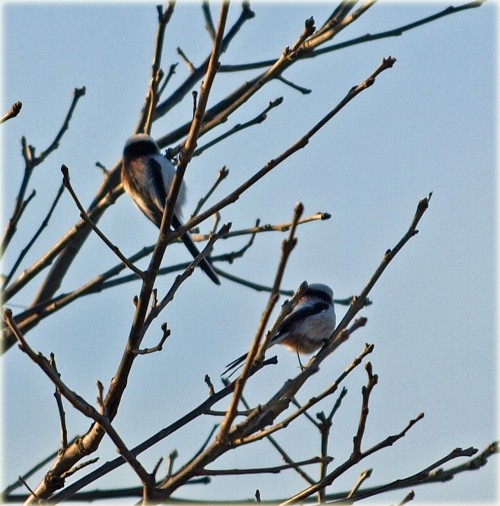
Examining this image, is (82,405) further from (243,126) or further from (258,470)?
(243,126)

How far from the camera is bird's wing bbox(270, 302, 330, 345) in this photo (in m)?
5.66

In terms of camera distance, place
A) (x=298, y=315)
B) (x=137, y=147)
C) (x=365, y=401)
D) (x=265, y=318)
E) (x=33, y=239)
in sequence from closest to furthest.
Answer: (x=265, y=318), (x=365, y=401), (x=33, y=239), (x=137, y=147), (x=298, y=315)

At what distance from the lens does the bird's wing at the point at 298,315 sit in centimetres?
566

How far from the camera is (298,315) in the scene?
5742 millimetres

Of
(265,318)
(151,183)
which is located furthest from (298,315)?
(265,318)

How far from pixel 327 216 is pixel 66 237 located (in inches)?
67.8

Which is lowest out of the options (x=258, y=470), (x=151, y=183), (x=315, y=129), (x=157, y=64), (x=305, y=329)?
(x=258, y=470)

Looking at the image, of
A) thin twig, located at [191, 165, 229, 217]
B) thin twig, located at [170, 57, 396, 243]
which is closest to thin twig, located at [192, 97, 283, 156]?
thin twig, located at [191, 165, 229, 217]

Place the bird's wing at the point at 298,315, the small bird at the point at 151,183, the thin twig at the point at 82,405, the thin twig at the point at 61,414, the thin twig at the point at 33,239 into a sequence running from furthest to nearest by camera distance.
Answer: the small bird at the point at 151,183, the bird's wing at the point at 298,315, the thin twig at the point at 33,239, the thin twig at the point at 61,414, the thin twig at the point at 82,405

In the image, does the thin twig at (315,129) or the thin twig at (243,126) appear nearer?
the thin twig at (315,129)

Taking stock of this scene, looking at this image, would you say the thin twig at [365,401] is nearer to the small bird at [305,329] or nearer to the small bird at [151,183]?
the small bird at [305,329]

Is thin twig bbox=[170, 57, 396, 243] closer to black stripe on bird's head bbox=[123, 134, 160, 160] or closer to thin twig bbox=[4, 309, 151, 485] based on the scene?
thin twig bbox=[4, 309, 151, 485]

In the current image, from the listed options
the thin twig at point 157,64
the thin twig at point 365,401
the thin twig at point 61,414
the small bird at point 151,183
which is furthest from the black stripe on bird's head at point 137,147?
the thin twig at point 365,401

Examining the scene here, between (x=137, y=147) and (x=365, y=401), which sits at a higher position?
(x=137, y=147)
